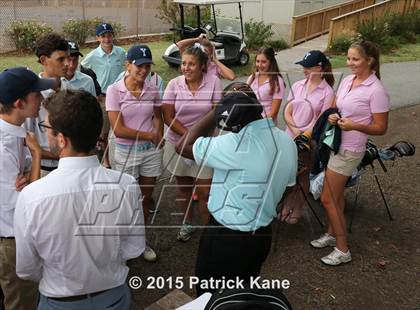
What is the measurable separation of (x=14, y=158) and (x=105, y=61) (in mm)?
3497

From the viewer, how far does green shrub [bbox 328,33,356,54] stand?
52.3 feet

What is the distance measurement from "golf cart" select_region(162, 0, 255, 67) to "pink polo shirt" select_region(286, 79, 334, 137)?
7462 mm

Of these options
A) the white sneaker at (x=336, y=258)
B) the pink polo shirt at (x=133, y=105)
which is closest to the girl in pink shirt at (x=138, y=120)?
the pink polo shirt at (x=133, y=105)

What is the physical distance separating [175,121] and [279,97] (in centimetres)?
119

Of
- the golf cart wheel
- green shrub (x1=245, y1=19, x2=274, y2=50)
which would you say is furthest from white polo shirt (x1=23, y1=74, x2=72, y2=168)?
green shrub (x1=245, y1=19, x2=274, y2=50)

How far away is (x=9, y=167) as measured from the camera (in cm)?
249

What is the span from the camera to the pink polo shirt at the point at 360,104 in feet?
12.1

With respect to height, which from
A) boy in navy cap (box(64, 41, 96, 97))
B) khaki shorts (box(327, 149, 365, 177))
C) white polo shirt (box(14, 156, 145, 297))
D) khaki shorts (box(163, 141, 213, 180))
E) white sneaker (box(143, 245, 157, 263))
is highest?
boy in navy cap (box(64, 41, 96, 97))

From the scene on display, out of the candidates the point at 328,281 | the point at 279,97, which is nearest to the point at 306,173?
the point at 279,97

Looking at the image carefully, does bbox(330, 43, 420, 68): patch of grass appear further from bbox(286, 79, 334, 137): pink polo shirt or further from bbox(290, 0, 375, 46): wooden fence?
bbox(286, 79, 334, 137): pink polo shirt

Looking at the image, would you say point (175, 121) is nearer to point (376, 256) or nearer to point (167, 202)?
point (167, 202)

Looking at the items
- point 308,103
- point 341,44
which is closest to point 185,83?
point 308,103

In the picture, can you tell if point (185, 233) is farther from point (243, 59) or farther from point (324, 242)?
point (243, 59)

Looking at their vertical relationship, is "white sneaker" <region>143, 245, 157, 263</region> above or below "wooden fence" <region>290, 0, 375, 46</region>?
below
